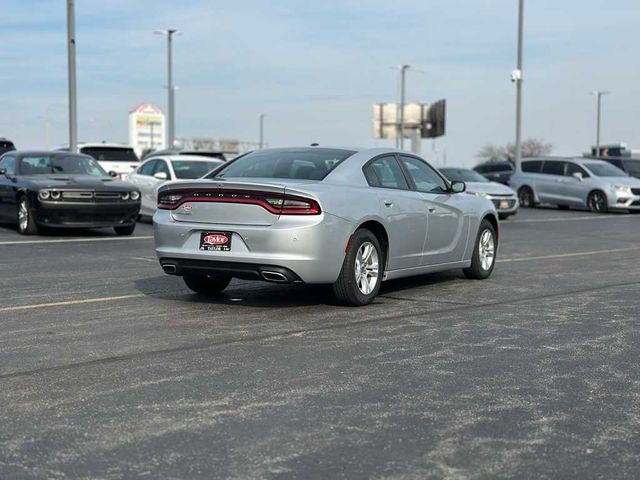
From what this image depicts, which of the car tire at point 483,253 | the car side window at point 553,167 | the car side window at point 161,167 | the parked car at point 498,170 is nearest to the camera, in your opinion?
the car tire at point 483,253

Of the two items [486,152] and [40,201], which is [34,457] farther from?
[486,152]

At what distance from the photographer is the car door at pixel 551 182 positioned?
93.0 ft

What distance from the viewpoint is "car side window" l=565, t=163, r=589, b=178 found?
2761cm

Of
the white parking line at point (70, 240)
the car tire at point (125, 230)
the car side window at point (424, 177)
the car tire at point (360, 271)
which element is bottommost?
the white parking line at point (70, 240)

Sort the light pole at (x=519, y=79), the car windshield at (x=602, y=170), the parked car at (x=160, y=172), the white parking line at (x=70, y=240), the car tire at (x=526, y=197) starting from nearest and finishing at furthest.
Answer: the white parking line at (x=70, y=240) → the parked car at (x=160, y=172) → the car windshield at (x=602, y=170) → the car tire at (x=526, y=197) → the light pole at (x=519, y=79)

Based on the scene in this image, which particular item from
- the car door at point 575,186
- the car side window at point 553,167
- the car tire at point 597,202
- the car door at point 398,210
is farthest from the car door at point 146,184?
the car side window at point 553,167

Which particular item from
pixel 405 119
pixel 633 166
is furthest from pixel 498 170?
pixel 405 119

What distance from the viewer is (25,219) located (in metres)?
15.0

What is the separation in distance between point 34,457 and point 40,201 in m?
11.2

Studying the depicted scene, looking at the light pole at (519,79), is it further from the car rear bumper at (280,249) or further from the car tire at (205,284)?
the car rear bumper at (280,249)

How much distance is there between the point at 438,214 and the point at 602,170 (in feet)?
66.3

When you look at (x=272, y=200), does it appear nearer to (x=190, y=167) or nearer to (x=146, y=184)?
(x=146, y=184)

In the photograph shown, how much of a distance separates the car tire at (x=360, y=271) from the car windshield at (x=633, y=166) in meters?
30.8

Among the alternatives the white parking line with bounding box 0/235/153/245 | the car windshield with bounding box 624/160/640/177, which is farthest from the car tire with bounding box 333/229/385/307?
the car windshield with bounding box 624/160/640/177
